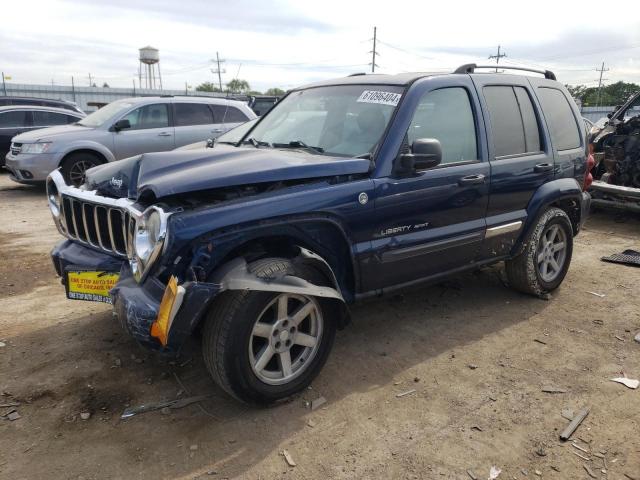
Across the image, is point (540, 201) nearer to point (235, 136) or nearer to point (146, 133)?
point (235, 136)

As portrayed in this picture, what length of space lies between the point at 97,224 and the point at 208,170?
2.87 ft

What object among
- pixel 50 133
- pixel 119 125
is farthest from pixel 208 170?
pixel 50 133

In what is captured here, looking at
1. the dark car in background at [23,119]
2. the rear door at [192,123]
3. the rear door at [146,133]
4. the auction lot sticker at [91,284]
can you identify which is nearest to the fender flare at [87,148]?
the rear door at [146,133]

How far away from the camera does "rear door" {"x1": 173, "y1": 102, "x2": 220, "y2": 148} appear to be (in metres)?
9.72

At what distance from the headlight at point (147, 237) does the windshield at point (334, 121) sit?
4.27 feet

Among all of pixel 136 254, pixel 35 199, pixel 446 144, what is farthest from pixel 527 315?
pixel 35 199

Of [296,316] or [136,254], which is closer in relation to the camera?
[136,254]

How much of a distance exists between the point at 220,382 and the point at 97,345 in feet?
4.45

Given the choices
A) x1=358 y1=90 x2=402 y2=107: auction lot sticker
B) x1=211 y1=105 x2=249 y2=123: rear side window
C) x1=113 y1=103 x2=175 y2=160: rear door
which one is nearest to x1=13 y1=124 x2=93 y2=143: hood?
x1=113 y1=103 x2=175 y2=160: rear door

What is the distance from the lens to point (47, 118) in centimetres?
1238

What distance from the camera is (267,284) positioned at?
2.70m

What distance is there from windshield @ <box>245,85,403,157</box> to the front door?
0.78 feet

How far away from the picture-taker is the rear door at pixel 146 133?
30.6 ft

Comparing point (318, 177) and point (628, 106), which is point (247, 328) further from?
point (628, 106)
